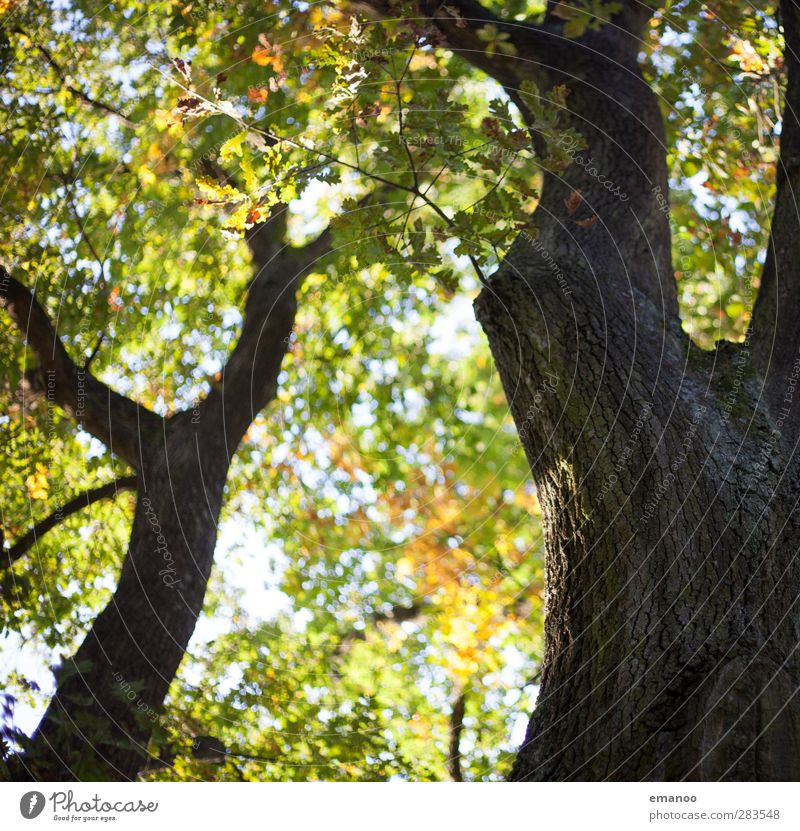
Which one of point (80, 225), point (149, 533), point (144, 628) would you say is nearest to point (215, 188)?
point (80, 225)

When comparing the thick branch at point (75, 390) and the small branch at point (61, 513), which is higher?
the thick branch at point (75, 390)

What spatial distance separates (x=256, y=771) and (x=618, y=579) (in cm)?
327

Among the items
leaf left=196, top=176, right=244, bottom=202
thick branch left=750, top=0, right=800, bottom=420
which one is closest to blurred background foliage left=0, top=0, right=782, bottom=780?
leaf left=196, top=176, right=244, bottom=202

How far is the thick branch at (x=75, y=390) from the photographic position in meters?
5.03

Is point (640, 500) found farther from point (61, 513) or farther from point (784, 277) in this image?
point (61, 513)

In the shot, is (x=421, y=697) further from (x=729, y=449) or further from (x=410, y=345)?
(x=729, y=449)

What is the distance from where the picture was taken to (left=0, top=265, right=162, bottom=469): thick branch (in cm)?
503

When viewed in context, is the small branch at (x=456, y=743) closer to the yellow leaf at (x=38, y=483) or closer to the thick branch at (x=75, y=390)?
the thick branch at (x=75, y=390)

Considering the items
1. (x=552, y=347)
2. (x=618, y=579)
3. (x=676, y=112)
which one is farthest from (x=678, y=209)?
(x=618, y=579)

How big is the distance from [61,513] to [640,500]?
12.7 ft
